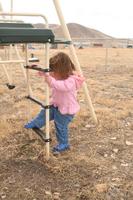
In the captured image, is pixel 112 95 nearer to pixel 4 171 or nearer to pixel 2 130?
pixel 2 130

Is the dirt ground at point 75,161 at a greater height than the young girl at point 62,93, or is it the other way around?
the young girl at point 62,93

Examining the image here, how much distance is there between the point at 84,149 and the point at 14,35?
180 centimetres

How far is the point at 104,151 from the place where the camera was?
191 inches

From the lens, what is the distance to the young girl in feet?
14.1

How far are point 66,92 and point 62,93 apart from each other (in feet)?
0.18

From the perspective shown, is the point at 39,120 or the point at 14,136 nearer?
the point at 39,120

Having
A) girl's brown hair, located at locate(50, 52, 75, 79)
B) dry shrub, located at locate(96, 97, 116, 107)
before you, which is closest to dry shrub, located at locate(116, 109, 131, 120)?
dry shrub, located at locate(96, 97, 116, 107)

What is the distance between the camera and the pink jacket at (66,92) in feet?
14.0

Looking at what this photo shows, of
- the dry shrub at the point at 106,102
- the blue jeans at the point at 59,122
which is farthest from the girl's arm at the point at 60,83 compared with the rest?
the dry shrub at the point at 106,102

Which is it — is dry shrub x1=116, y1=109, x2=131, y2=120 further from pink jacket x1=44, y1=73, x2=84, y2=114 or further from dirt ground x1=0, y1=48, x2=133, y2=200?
pink jacket x1=44, y1=73, x2=84, y2=114

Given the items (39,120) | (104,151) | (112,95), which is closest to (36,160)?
(39,120)

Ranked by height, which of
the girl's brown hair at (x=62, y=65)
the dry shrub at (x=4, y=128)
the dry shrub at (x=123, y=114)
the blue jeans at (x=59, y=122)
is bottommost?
the dry shrub at (x=4, y=128)

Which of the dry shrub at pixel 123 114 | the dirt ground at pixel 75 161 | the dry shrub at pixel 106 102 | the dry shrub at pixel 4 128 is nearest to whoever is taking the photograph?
the dirt ground at pixel 75 161

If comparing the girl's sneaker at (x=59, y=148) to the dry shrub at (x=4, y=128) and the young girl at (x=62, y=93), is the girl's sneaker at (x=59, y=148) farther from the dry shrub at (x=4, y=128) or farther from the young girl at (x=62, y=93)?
the dry shrub at (x=4, y=128)
